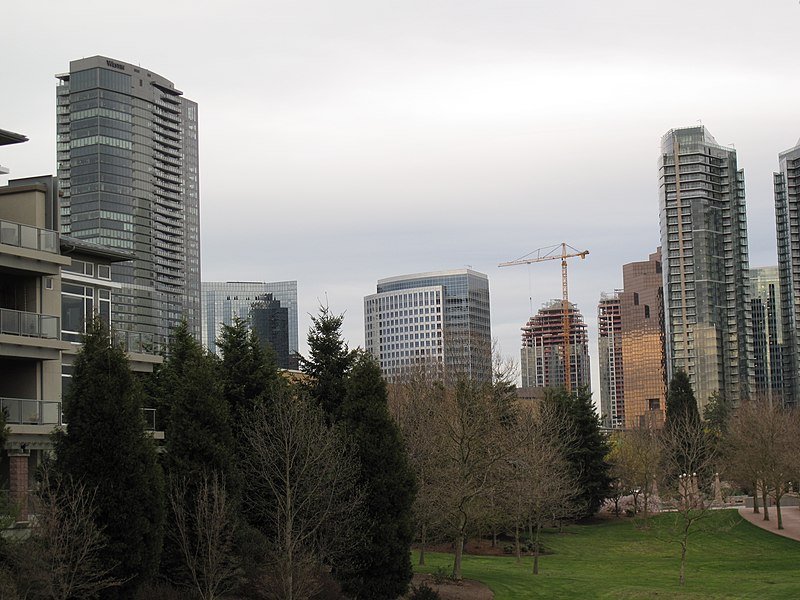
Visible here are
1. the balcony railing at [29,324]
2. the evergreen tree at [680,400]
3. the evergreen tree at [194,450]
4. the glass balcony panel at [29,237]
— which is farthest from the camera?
the evergreen tree at [680,400]

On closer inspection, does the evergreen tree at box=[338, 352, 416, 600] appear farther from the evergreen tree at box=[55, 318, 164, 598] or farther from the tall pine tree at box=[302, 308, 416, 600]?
the evergreen tree at box=[55, 318, 164, 598]

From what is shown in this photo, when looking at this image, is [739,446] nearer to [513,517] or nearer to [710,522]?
[710,522]

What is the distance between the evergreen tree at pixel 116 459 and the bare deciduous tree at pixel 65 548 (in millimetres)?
419

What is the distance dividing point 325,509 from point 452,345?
16.1 meters

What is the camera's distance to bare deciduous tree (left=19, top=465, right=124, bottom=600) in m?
24.4

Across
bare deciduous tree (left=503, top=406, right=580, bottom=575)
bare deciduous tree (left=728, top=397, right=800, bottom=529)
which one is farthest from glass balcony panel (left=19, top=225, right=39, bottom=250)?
bare deciduous tree (left=728, top=397, right=800, bottom=529)

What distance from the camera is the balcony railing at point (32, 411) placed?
1345 inches

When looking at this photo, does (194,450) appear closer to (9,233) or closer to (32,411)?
(32,411)

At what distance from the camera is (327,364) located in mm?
46656

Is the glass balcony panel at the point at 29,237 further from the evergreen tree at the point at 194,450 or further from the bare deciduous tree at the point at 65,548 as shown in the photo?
the bare deciduous tree at the point at 65,548

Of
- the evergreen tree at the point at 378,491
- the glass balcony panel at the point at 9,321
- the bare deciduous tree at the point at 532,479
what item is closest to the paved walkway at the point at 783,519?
the bare deciduous tree at the point at 532,479

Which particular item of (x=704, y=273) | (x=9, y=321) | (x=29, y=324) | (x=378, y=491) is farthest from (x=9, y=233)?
(x=704, y=273)

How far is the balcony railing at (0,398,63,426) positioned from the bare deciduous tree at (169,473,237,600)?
19.0 feet

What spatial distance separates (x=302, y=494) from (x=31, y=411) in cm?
921
